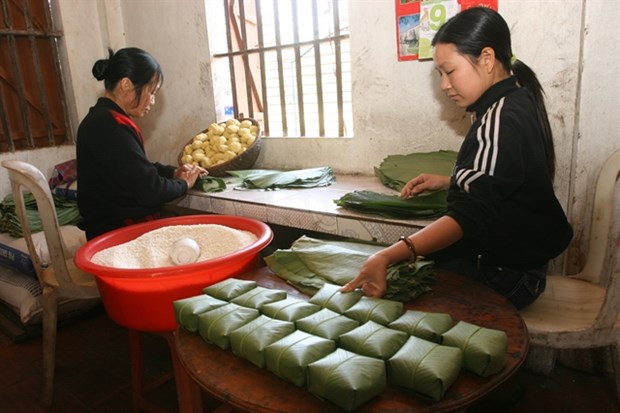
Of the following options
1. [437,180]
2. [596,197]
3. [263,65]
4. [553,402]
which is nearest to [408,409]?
[437,180]

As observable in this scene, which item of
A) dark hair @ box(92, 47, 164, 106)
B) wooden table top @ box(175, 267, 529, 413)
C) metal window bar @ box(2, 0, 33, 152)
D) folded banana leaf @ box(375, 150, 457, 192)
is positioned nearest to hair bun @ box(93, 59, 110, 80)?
dark hair @ box(92, 47, 164, 106)

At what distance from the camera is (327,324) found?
106 centimetres

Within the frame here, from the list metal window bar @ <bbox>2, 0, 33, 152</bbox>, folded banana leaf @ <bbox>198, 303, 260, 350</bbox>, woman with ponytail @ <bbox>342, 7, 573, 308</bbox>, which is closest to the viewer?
folded banana leaf @ <bbox>198, 303, 260, 350</bbox>

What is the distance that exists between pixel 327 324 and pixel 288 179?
1.68m

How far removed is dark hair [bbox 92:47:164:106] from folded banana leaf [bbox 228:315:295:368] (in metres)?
1.78

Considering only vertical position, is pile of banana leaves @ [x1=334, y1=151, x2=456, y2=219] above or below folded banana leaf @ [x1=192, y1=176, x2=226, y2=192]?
above

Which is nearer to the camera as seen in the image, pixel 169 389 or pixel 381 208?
pixel 381 208

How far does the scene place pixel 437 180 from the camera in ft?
6.45

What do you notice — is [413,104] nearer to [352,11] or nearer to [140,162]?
[352,11]

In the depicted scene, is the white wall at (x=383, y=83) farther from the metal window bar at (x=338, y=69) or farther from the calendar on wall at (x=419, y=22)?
the metal window bar at (x=338, y=69)

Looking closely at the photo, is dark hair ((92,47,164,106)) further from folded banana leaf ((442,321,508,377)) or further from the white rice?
folded banana leaf ((442,321,508,377))

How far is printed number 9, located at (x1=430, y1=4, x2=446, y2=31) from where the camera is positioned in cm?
226

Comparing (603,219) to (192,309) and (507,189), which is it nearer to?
(507,189)

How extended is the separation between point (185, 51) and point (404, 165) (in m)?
2.04
